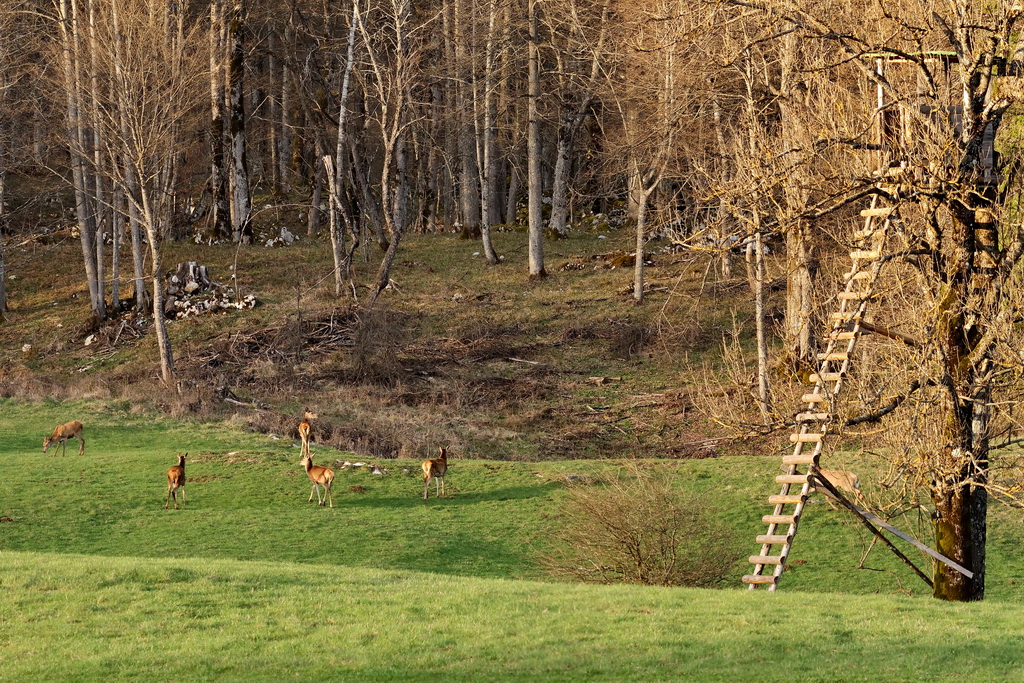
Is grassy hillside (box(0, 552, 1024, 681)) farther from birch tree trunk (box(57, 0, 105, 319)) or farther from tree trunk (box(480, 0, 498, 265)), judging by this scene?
tree trunk (box(480, 0, 498, 265))

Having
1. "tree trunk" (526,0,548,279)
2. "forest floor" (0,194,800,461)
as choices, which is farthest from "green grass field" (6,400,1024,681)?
"tree trunk" (526,0,548,279)

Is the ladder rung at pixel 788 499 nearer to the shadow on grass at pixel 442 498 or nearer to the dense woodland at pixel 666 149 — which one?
the dense woodland at pixel 666 149

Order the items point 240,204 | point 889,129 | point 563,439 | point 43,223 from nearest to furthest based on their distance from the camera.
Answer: point 889,129
point 563,439
point 240,204
point 43,223

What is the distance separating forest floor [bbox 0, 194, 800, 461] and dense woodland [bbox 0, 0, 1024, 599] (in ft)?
4.32

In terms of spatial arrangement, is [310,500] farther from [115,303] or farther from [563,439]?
[115,303]

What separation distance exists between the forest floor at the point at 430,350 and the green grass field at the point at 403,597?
6.03 meters

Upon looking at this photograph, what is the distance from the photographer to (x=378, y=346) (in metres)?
36.8

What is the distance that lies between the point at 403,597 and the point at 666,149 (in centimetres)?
2617

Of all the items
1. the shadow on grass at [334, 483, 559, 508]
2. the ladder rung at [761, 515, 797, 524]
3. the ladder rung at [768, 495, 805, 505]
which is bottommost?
the shadow on grass at [334, 483, 559, 508]

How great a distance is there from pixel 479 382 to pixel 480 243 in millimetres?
17860

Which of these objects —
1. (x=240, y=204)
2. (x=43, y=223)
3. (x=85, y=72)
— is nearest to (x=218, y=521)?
(x=85, y=72)

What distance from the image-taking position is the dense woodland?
15242 millimetres

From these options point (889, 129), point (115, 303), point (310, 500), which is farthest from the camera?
point (115, 303)

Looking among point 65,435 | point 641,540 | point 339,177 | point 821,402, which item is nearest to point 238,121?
point 339,177
